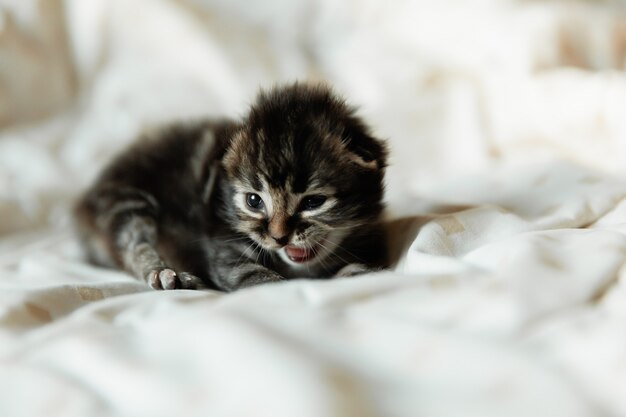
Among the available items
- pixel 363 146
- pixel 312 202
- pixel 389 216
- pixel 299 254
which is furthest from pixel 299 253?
pixel 389 216

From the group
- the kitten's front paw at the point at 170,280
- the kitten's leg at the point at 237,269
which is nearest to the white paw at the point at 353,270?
the kitten's leg at the point at 237,269

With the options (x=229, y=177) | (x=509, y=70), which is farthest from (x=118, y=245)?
(x=509, y=70)

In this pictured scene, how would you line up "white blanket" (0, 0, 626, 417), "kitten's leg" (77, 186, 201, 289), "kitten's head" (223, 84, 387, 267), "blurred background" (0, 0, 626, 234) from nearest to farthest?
"white blanket" (0, 0, 626, 417)
"kitten's head" (223, 84, 387, 267)
"kitten's leg" (77, 186, 201, 289)
"blurred background" (0, 0, 626, 234)

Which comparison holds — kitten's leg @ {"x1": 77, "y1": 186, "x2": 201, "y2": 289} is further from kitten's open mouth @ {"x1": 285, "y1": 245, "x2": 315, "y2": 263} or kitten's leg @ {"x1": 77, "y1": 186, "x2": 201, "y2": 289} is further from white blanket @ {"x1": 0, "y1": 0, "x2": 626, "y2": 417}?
kitten's open mouth @ {"x1": 285, "y1": 245, "x2": 315, "y2": 263}

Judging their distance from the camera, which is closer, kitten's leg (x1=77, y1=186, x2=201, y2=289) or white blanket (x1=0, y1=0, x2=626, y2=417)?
white blanket (x1=0, y1=0, x2=626, y2=417)

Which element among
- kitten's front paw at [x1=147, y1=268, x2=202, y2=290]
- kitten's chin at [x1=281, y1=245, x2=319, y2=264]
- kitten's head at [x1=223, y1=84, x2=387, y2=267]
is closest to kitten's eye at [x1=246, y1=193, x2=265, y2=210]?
kitten's head at [x1=223, y1=84, x2=387, y2=267]

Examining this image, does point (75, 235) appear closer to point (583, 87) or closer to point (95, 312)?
point (95, 312)

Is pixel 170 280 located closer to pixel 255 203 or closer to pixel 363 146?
pixel 255 203
